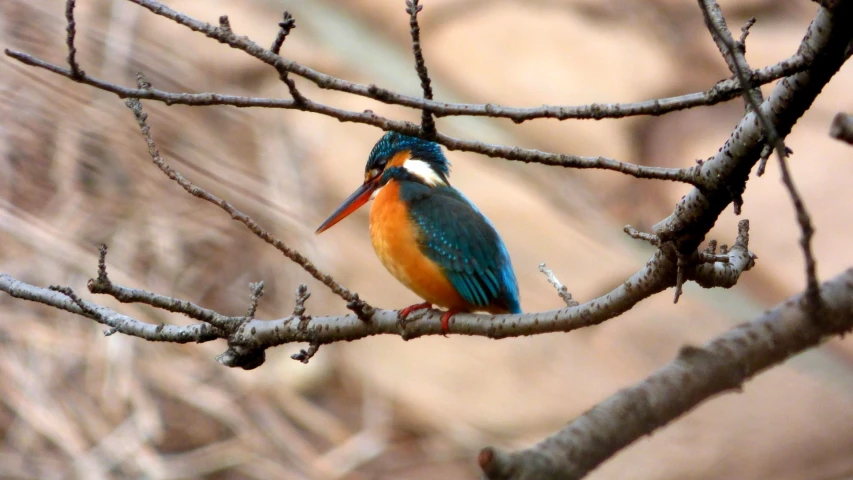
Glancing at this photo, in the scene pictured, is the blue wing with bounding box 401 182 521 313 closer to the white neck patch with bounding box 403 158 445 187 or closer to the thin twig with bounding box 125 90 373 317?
the white neck patch with bounding box 403 158 445 187

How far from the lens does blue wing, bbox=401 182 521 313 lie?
1350 mm

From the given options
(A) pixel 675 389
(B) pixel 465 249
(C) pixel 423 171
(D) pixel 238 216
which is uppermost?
(C) pixel 423 171

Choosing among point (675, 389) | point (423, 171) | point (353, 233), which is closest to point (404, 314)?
point (423, 171)

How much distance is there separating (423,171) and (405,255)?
0.31 m

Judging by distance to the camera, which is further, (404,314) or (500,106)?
(404,314)

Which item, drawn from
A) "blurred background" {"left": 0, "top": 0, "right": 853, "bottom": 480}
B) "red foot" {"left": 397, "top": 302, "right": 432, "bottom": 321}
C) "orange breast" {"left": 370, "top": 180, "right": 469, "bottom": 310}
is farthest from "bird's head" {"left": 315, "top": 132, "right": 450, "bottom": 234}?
"blurred background" {"left": 0, "top": 0, "right": 853, "bottom": 480}

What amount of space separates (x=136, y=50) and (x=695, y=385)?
3167mm

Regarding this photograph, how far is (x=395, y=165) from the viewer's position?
1.69 meters

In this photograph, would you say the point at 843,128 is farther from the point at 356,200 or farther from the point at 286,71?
the point at 356,200

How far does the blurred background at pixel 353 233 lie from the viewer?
2.83m

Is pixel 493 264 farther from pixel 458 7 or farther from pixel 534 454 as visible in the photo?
pixel 458 7

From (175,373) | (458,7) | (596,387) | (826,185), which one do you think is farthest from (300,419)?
(826,185)

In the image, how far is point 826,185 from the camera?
9.72 feet

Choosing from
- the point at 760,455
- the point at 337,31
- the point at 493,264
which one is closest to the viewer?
the point at 493,264
